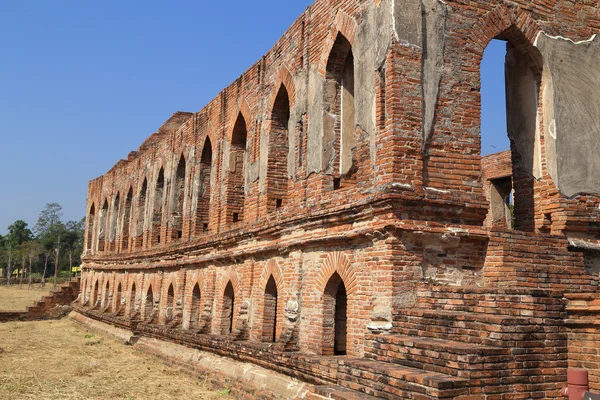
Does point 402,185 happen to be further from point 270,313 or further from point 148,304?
point 148,304

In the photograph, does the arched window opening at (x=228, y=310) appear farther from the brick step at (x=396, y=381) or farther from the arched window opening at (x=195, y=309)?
the brick step at (x=396, y=381)

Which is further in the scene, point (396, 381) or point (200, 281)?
point (200, 281)

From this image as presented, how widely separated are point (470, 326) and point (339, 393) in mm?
1331

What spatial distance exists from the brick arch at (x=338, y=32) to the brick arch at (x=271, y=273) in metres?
3.05

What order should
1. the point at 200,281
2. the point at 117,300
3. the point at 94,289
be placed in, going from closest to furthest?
the point at 200,281
the point at 117,300
the point at 94,289

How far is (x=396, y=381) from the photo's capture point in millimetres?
5133

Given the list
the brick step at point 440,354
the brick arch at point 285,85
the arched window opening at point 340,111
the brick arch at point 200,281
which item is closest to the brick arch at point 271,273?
the arched window opening at point 340,111

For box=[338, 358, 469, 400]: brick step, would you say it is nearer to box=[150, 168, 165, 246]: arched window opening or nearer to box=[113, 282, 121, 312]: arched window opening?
box=[150, 168, 165, 246]: arched window opening

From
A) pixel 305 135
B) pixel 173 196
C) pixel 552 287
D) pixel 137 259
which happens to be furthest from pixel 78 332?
pixel 552 287

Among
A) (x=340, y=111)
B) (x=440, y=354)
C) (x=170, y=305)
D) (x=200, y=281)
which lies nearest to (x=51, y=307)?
(x=170, y=305)

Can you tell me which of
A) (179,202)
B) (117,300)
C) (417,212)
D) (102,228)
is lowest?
(117,300)

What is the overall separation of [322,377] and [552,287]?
2.82 meters

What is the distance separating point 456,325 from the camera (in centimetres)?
571

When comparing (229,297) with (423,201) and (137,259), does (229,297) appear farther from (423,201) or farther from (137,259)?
(137,259)
